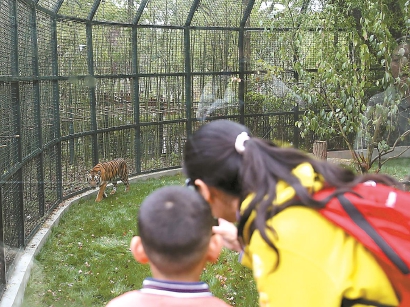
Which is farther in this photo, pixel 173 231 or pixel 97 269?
pixel 97 269

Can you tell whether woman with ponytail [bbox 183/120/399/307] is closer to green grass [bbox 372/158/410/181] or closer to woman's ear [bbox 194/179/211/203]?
woman's ear [bbox 194/179/211/203]

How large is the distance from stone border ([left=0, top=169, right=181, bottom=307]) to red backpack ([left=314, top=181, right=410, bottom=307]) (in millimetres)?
2005

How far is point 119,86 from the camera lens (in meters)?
5.94

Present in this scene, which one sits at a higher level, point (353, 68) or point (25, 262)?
point (353, 68)

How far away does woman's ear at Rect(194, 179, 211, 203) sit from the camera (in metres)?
1.41

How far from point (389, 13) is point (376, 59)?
372 mm

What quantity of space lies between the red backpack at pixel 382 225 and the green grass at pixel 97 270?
75.3 inches

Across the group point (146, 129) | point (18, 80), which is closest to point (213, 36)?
point (146, 129)

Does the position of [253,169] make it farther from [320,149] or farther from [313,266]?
[320,149]

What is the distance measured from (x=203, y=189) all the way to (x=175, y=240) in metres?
0.24

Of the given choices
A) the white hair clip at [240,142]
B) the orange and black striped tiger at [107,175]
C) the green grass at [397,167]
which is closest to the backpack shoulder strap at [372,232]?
the white hair clip at [240,142]

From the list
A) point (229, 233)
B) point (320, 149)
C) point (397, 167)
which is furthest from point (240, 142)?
point (320, 149)

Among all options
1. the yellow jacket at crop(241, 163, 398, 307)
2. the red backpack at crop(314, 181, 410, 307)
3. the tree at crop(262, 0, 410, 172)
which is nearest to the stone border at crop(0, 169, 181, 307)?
the yellow jacket at crop(241, 163, 398, 307)

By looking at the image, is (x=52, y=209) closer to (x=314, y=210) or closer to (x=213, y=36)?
(x=213, y=36)
